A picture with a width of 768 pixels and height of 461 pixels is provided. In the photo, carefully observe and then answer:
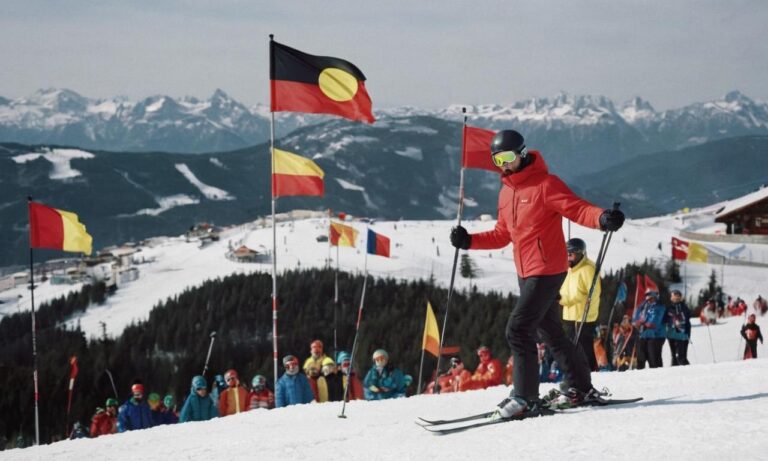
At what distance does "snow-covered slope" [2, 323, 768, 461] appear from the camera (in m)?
3.93

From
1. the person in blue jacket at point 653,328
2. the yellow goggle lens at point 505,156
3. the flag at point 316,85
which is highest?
the flag at point 316,85

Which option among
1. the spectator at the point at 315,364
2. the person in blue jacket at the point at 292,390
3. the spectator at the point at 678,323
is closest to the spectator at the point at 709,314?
the spectator at the point at 678,323

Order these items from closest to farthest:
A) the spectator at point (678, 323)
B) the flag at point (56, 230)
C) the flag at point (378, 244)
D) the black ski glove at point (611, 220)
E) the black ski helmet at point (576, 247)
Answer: the black ski glove at point (611, 220)
the black ski helmet at point (576, 247)
the spectator at point (678, 323)
the flag at point (56, 230)
the flag at point (378, 244)

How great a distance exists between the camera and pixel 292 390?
878 cm

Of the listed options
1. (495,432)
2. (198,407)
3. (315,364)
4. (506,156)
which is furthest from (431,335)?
(506,156)

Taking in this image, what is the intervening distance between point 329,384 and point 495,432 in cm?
562

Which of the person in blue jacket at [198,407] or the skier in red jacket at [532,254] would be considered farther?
the person in blue jacket at [198,407]

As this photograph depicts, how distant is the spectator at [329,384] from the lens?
982 cm

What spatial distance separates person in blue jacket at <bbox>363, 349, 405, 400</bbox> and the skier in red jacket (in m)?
4.45

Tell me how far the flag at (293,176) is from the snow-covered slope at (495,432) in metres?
5.05

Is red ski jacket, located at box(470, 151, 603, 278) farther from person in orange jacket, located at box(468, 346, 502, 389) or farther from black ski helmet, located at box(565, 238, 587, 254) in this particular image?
person in orange jacket, located at box(468, 346, 502, 389)

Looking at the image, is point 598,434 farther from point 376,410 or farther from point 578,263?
point 578,263

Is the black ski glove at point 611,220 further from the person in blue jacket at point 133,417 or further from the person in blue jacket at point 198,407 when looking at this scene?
the person in blue jacket at point 133,417

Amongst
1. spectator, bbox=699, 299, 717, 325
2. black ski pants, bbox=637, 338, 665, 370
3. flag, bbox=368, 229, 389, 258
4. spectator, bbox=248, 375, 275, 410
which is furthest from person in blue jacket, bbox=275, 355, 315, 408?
spectator, bbox=699, 299, 717, 325
